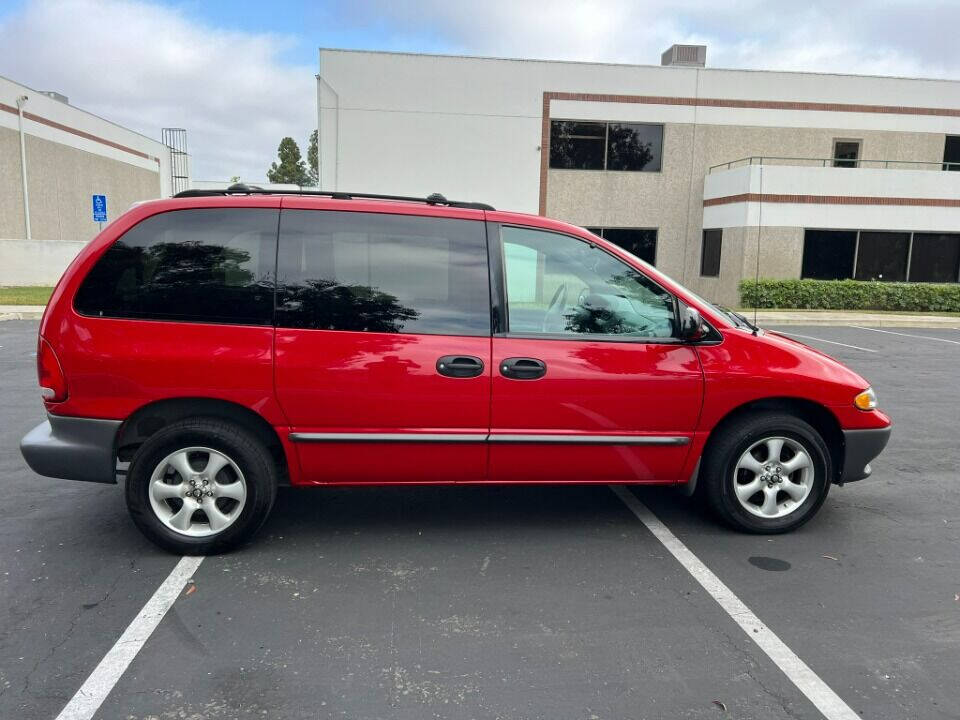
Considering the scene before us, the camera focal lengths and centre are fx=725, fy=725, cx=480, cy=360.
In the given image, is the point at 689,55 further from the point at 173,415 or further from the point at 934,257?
the point at 173,415

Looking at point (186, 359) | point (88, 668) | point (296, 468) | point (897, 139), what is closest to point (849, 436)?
point (296, 468)

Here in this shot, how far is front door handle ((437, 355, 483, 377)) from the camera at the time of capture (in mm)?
3791

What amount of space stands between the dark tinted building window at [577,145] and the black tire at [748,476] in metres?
17.9

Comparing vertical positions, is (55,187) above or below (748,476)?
above

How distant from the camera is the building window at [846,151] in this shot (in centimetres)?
2193

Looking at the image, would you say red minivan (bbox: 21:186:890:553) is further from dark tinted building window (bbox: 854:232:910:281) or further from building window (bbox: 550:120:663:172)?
dark tinted building window (bbox: 854:232:910:281)

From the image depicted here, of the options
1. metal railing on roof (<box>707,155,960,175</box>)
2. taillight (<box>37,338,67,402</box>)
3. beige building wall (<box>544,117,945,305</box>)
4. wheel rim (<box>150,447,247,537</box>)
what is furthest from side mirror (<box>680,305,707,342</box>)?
metal railing on roof (<box>707,155,960,175</box>)

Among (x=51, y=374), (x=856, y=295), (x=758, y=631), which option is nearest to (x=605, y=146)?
(x=856, y=295)

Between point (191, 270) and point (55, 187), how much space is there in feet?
104

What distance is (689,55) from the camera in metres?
23.1

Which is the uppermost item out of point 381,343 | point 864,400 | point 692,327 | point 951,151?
point 951,151

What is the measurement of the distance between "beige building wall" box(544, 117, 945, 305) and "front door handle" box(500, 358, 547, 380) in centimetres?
1774

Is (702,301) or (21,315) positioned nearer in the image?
(702,301)

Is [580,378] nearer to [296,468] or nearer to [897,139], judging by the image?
[296,468]
